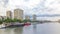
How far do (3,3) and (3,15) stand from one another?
0.32 meters

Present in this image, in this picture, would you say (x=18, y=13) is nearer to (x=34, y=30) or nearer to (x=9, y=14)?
(x=9, y=14)

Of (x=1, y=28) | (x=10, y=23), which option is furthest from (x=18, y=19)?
(x=1, y=28)

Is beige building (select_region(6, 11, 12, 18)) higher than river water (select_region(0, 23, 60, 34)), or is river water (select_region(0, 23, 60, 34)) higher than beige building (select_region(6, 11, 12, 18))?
beige building (select_region(6, 11, 12, 18))

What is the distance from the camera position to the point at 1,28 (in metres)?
5.53

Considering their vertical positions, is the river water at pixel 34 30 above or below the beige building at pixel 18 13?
below

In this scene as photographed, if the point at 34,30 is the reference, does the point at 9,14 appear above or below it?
above

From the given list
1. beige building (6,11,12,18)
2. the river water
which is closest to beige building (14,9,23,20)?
beige building (6,11,12,18)

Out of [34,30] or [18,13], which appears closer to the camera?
[18,13]

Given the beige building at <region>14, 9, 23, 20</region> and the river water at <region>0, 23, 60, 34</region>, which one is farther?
the river water at <region>0, 23, 60, 34</region>

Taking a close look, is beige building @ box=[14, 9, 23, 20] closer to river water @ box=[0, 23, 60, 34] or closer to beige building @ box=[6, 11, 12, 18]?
beige building @ box=[6, 11, 12, 18]

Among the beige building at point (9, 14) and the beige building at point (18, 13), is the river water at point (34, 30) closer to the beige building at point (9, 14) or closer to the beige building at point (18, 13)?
the beige building at point (9, 14)

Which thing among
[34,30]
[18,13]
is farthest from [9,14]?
[34,30]

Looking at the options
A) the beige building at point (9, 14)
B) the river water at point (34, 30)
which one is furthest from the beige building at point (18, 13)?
the river water at point (34, 30)

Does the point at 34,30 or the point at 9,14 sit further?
the point at 34,30
